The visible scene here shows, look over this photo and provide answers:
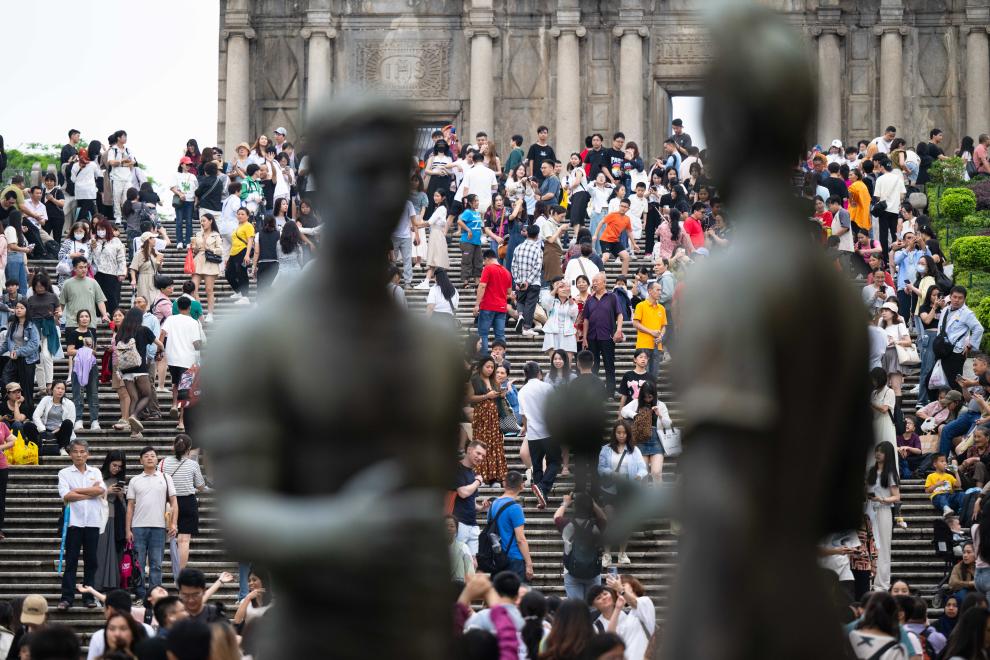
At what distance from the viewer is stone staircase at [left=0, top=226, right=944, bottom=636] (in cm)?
2069

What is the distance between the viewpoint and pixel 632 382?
23.1 meters

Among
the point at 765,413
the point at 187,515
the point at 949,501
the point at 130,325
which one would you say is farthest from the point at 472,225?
the point at 765,413

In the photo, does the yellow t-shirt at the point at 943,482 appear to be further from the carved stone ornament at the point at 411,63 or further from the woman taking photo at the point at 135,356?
the carved stone ornament at the point at 411,63

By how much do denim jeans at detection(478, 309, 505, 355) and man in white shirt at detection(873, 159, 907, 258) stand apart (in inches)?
360

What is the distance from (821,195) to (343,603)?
92.7 feet

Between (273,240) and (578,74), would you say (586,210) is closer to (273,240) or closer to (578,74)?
(273,240)

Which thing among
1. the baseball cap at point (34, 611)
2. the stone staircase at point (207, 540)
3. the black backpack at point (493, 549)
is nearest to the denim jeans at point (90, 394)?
the stone staircase at point (207, 540)

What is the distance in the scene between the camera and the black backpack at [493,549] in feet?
58.9

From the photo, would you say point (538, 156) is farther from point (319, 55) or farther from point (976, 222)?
point (319, 55)

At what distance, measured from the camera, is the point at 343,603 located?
4.01 metres

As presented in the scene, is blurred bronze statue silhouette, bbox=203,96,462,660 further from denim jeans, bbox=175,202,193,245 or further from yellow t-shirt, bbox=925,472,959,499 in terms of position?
denim jeans, bbox=175,202,193,245

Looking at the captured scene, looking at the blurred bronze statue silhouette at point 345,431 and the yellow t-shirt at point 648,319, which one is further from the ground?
the yellow t-shirt at point 648,319

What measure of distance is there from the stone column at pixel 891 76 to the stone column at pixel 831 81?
0.98 metres

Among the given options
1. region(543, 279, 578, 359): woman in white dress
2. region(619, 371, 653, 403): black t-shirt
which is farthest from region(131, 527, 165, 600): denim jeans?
region(543, 279, 578, 359): woman in white dress
